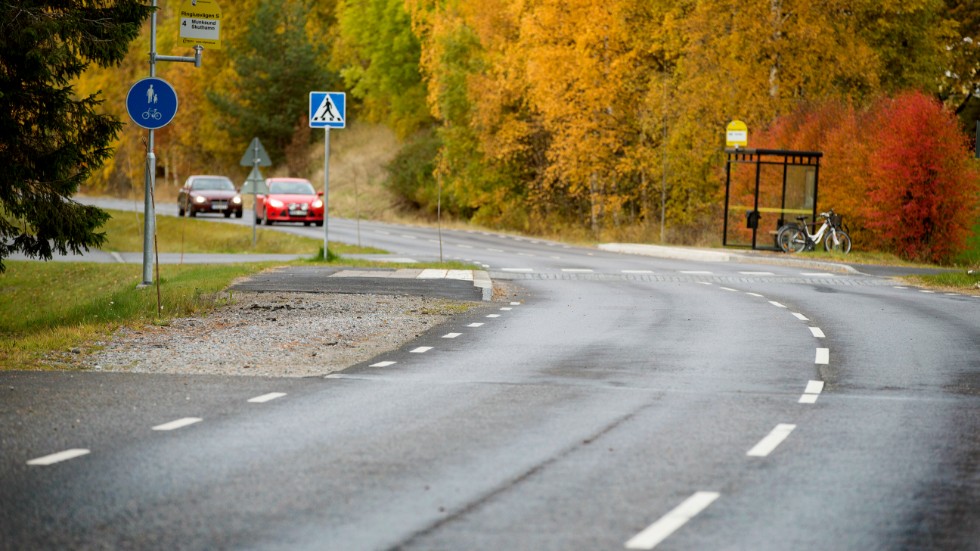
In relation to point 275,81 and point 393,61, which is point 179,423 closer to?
point 393,61

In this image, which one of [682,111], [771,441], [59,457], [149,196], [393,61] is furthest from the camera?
[393,61]

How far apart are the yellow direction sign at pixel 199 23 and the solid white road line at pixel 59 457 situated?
13.1 m

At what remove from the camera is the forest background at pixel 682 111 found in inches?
1329

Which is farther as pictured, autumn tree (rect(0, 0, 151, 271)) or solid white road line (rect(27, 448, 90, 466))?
autumn tree (rect(0, 0, 151, 271))

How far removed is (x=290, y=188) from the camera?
163 feet

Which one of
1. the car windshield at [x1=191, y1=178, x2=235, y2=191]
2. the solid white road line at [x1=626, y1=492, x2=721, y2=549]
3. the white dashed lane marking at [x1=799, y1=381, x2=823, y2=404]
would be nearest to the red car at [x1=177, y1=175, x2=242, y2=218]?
the car windshield at [x1=191, y1=178, x2=235, y2=191]

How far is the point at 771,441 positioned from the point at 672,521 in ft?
8.22

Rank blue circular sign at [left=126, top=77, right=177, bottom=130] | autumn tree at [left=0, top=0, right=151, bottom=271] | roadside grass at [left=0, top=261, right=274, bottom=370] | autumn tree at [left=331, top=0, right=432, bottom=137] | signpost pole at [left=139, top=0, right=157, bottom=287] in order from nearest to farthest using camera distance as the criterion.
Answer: roadside grass at [left=0, top=261, right=274, bottom=370], blue circular sign at [left=126, top=77, right=177, bottom=130], autumn tree at [left=0, top=0, right=151, bottom=271], signpost pole at [left=139, top=0, right=157, bottom=287], autumn tree at [left=331, top=0, right=432, bottom=137]

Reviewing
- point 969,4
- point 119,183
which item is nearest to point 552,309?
point 969,4

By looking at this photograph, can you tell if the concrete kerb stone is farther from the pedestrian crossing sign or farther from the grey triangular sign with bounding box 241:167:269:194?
the pedestrian crossing sign

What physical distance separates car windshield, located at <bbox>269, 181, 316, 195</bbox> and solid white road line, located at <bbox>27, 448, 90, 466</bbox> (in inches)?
1646

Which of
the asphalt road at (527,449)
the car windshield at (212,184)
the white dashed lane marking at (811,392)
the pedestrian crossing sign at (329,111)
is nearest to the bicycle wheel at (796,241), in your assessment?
the pedestrian crossing sign at (329,111)

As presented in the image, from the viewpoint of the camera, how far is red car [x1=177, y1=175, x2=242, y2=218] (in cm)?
5138

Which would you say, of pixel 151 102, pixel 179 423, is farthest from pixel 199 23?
pixel 179 423
